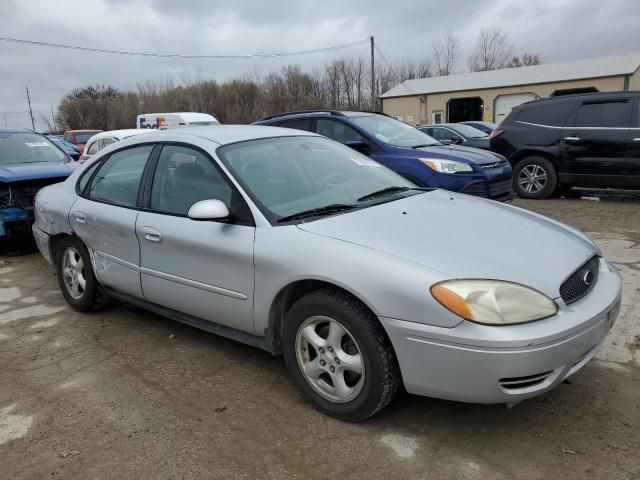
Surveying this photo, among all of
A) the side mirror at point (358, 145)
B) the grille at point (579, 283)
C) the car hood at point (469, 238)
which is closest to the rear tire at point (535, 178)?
the side mirror at point (358, 145)

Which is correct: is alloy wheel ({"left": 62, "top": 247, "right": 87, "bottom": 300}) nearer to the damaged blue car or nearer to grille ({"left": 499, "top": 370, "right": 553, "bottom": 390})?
the damaged blue car

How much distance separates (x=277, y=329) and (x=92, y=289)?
2103 millimetres

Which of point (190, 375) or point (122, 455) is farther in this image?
point (190, 375)

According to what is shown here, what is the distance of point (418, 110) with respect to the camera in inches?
1396

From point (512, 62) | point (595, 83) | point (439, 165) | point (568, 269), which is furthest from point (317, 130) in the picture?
point (512, 62)

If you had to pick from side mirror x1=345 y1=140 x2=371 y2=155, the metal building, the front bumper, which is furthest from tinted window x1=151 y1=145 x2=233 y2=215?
the metal building

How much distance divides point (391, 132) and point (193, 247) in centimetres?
474

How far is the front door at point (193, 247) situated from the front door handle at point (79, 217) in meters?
0.78

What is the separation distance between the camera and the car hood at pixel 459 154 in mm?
6773

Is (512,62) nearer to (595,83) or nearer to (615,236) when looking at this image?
(595,83)

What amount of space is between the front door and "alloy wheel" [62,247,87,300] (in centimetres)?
103

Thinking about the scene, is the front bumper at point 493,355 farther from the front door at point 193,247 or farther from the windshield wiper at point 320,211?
the front door at point 193,247

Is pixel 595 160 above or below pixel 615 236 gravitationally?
above

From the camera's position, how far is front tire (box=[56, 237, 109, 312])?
175 inches
